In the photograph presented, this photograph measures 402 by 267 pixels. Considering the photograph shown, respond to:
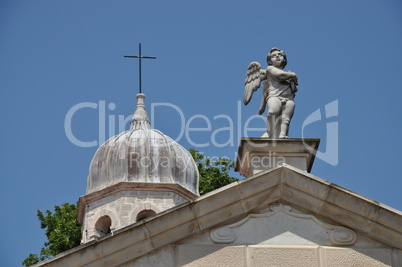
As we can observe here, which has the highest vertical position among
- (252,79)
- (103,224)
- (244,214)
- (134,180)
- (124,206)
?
(252,79)

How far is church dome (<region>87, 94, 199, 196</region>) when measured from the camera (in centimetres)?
3309

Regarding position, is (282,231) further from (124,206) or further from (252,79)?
(124,206)

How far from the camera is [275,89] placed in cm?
2020

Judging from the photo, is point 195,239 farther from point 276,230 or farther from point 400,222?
point 400,222

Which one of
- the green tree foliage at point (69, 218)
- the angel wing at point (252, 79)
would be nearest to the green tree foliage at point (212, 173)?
the green tree foliage at point (69, 218)

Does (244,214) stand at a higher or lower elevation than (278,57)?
lower

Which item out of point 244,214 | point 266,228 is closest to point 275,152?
point 244,214

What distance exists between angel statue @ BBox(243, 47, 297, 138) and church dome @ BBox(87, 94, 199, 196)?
1276 centimetres

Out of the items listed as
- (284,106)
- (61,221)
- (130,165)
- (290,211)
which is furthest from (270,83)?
(61,221)

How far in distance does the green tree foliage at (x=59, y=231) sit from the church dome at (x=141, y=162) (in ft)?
21.3

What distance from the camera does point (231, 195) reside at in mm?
18438

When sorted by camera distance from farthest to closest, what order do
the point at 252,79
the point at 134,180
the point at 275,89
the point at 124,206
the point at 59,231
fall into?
the point at 59,231 → the point at 134,180 → the point at 124,206 → the point at 252,79 → the point at 275,89

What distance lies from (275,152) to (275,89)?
1.47 m

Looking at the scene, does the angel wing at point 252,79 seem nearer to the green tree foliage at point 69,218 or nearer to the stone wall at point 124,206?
the stone wall at point 124,206
